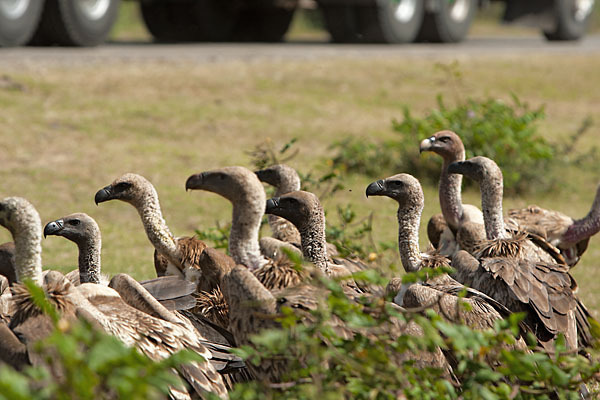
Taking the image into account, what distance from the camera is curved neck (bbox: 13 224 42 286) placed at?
3705mm

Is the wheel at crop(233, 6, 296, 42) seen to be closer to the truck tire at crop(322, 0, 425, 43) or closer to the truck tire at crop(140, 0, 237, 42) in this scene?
the truck tire at crop(140, 0, 237, 42)

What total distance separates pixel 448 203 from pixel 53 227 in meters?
2.35

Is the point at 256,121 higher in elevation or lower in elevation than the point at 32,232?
lower

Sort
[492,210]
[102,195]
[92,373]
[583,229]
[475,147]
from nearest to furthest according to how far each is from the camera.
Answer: [92,373]
[102,195]
[492,210]
[583,229]
[475,147]

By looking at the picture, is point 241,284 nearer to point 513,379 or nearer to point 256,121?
point 513,379

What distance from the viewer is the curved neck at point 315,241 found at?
423 centimetres

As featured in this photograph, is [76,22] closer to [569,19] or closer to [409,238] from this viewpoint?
[409,238]

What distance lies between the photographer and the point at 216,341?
3787 millimetres

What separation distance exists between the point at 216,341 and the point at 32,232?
824 mm

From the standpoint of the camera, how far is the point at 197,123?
1088 centimetres

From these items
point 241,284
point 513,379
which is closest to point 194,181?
point 241,284

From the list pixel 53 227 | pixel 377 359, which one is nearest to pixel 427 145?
pixel 53 227

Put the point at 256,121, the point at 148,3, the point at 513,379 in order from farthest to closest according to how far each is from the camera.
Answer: the point at 148,3 < the point at 256,121 < the point at 513,379

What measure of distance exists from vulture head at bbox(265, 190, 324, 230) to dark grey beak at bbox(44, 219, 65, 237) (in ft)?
3.05
